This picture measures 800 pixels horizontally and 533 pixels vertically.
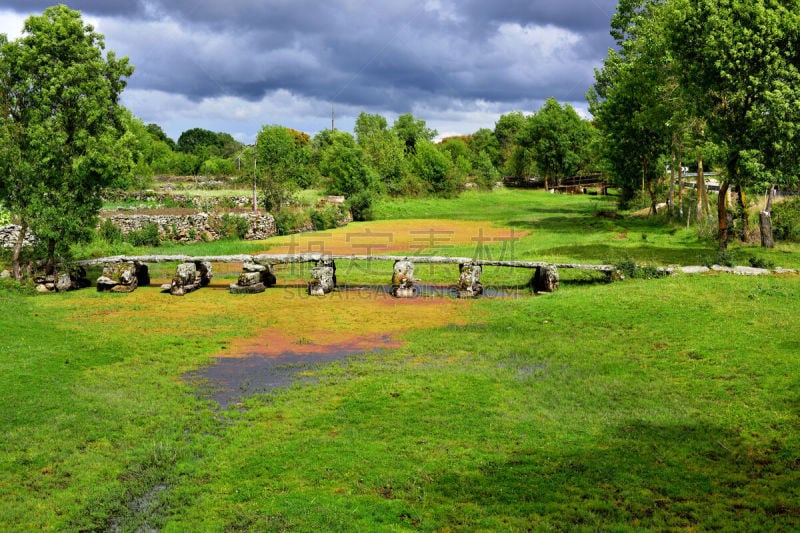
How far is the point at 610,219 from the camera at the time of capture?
50594mm

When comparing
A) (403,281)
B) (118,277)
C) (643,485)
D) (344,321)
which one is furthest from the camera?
(118,277)

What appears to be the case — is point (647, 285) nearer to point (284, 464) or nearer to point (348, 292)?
point (348, 292)

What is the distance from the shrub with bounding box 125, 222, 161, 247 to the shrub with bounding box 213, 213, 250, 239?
540cm

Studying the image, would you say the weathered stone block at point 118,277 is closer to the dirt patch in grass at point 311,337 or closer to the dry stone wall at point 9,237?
the dry stone wall at point 9,237

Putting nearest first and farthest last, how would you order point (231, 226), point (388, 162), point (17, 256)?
point (17, 256)
point (231, 226)
point (388, 162)

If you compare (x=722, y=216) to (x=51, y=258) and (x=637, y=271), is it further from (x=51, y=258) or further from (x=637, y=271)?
(x=51, y=258)

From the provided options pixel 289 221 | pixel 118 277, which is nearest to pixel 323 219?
pixel 289 221

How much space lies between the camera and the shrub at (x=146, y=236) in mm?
38844

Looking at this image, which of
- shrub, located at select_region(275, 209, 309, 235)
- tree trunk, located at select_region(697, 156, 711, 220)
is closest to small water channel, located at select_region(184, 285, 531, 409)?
tree trunk, located at select_region(697, 156, 711, 220)

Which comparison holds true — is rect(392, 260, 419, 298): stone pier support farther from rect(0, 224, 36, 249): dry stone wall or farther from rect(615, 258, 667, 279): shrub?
rect(0, 224, 36, 249): dry stone wall

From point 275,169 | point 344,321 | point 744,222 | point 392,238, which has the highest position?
point 275,169

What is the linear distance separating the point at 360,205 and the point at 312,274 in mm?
35497

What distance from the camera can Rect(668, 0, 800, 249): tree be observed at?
25.2 m

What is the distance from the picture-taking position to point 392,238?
44219 mm
